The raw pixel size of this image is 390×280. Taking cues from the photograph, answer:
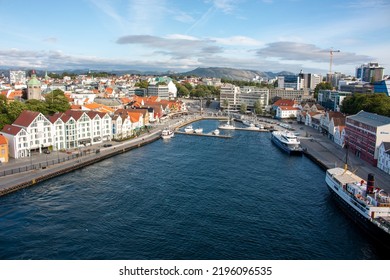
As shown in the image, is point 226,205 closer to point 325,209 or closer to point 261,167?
point 325,209

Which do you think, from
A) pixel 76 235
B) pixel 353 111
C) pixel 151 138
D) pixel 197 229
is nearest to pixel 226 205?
pixel 197 229

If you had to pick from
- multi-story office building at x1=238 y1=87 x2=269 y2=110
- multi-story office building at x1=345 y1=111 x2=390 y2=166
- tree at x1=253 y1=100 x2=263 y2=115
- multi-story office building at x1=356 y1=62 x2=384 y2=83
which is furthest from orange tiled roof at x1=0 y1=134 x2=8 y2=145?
multi-story office building at x1=356 y1=62 x2=384 y2=83

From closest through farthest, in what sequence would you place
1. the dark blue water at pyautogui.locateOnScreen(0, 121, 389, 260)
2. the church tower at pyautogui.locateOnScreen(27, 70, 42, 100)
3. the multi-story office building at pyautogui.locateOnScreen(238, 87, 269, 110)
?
the dark blue water at pyautogui.locateOnScreen(0, 121, 389, 260)
the church tower at pyautogui.locateOnScreen(27, 70, 42, 100)
the multi-story office building at pyautogui.locateOnScreen(238, 87, 269, 110)

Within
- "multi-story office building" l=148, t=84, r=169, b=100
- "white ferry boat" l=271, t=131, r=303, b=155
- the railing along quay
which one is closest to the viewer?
the railing along quay

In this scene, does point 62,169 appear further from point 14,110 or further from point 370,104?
point 370,104

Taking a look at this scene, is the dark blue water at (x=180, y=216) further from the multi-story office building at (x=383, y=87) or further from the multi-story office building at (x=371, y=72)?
the multi-story office building at (x=371, y=72)

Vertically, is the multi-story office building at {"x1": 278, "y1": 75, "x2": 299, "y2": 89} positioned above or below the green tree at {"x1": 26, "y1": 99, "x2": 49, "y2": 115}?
above

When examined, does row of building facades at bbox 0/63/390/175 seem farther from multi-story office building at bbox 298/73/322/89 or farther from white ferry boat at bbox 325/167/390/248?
multi-story office building at bbox 298/73/322/89
